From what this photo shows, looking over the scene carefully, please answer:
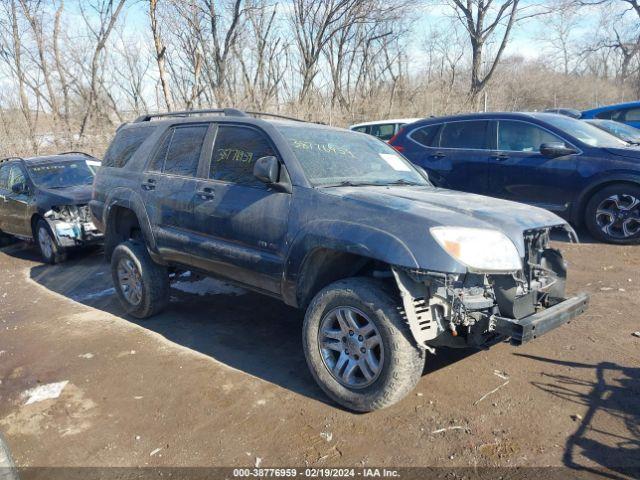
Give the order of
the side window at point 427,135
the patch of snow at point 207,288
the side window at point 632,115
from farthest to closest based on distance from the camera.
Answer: the side window at point 632,115 → the side window at point 427,135 → the patch of snow at point 207,288

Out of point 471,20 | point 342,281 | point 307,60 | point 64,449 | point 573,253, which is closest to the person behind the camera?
point 64,449

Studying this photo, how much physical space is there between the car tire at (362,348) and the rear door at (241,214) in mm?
544

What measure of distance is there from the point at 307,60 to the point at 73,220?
2104 centimetres

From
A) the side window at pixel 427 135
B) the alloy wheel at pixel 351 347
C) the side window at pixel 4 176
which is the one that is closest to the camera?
the alloy wheel at pixel 351 347

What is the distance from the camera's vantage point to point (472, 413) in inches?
121

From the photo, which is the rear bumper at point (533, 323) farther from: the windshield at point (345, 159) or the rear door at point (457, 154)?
the rear door at point (457, 154)

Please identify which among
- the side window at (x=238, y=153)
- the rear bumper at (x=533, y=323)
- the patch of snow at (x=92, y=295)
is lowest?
the patch of snow at (x=92, y=295)

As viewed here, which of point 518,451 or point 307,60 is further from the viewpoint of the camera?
point 307,60

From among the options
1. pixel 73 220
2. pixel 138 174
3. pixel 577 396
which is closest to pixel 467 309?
pixel 577 396

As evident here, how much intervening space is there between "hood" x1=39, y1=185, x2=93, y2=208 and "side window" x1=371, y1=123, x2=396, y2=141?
28.9 ft

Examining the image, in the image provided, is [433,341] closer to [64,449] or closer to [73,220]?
[64,449]

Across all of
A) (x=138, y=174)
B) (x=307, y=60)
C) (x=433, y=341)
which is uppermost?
(x=307, y=60)

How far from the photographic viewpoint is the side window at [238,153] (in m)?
3.93

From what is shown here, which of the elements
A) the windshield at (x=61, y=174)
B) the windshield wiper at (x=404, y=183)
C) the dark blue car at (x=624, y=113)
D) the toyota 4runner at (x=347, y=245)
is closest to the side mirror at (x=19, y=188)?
the windshield at (x=61, y=174)
